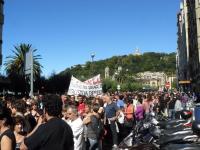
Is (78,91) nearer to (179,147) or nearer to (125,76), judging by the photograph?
(179,147)

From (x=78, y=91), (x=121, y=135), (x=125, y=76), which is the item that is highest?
(x=125, y=76)

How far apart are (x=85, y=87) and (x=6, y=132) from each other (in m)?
22.4

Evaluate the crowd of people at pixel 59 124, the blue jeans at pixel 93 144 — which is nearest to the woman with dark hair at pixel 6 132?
the crowd of people at pixel 59 124

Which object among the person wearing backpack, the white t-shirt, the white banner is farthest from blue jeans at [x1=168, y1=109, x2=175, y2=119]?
the white t-shirt

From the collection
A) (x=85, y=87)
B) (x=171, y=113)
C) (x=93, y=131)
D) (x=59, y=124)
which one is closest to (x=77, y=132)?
(x=93, y=131)

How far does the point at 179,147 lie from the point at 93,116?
14.0 ft

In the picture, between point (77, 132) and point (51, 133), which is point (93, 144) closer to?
point (77, 132)

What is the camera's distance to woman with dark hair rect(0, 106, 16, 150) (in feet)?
17.8

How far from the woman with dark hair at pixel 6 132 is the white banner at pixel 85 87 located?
70.6ft

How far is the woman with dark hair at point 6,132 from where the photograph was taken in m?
5.42

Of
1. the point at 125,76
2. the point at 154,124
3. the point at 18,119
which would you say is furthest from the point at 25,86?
the point at 125,76

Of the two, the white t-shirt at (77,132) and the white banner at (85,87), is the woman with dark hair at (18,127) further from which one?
the white banner at (85,87)

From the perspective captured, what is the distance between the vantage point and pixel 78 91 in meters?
28.1

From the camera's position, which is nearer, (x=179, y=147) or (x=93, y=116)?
(x=179, y=147)
